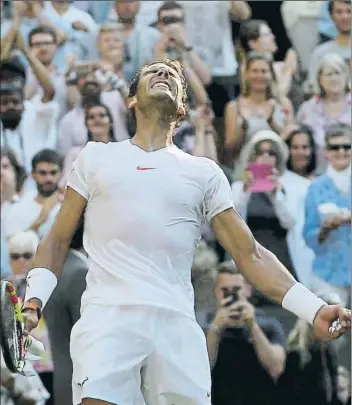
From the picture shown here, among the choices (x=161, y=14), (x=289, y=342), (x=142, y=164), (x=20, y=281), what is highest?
(x=161, y=14)

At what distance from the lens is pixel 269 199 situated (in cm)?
850

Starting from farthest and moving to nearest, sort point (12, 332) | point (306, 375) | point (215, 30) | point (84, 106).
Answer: point (215, 30)
point (84, 106)
point (306, 375)
point (12, 332)

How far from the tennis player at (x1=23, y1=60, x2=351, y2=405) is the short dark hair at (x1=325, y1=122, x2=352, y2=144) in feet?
14.5

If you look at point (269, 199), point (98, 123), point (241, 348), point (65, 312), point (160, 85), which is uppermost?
point (160, 85)

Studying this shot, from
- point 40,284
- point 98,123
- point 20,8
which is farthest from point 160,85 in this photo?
point 20,8

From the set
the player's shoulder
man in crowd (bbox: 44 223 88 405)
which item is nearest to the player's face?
the player's shoulder

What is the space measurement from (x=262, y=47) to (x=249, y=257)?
17.1 ft

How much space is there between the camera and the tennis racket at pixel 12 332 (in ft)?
13.1

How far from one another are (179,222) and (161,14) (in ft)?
17.3

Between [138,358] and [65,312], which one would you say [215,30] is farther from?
[138,358]

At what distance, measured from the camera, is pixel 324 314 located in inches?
165

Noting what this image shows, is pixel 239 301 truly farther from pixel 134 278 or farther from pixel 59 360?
pixel 134 278

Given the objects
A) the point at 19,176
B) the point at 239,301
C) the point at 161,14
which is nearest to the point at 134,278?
the point at 239,301

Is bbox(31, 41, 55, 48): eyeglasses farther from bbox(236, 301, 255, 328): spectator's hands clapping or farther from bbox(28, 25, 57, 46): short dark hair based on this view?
bbox(236, 301, 255, 328): spectator's hands clapping
